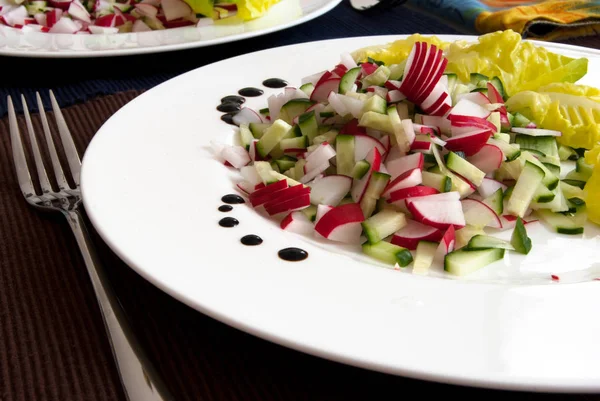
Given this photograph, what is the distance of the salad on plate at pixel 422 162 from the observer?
55.9 inches

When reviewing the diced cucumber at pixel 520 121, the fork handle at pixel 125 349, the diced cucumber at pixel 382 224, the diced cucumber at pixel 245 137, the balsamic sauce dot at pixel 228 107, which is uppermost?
the diced cucumber at pixel 520 121

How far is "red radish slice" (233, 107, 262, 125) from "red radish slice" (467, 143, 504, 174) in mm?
654

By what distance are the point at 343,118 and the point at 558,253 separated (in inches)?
24.9

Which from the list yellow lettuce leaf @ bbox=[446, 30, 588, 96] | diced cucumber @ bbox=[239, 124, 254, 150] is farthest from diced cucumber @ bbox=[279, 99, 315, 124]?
yellow lettuce leaf @ bbox=[446, 30, 588, 96]

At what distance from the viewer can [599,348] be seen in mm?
1043

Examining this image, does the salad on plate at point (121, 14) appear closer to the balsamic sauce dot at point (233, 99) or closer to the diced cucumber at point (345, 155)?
the balsamic sauce dot at point (233, 99)

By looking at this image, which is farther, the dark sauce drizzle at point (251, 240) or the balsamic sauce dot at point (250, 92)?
the balsamic sauce dot at point (250, 92)

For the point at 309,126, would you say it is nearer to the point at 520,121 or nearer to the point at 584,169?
the point at 520,121

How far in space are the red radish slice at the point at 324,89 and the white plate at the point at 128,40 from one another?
873mm

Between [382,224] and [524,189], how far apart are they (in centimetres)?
37

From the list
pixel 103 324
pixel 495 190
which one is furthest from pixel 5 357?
pixel 495 190

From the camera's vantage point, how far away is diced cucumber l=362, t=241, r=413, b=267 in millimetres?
1340

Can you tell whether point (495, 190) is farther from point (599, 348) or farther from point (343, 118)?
point (599, 348)

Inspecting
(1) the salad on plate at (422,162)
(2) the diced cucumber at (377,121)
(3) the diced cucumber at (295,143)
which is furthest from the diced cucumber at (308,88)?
(2) the diced cucumber at (377,121)
